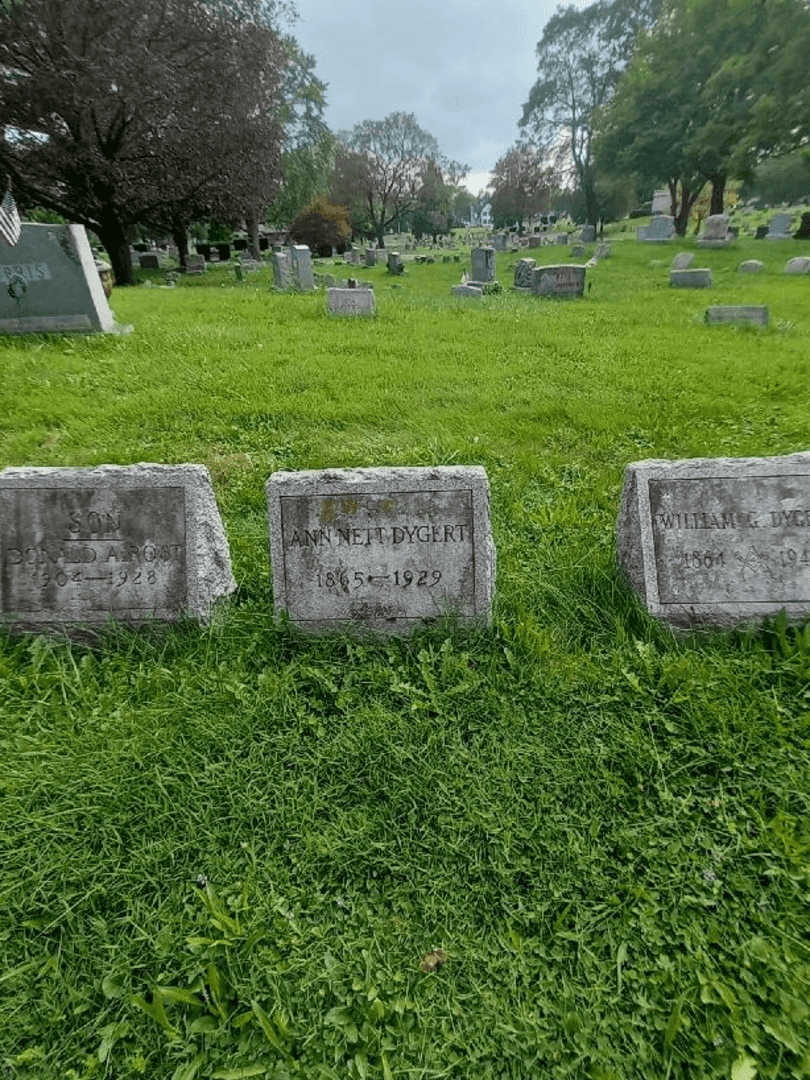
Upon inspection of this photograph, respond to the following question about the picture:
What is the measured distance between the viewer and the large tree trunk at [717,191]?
1001 inches

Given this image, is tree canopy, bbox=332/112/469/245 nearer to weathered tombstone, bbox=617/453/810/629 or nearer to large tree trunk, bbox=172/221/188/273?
large tree trunk, bbox=172/221/188/273

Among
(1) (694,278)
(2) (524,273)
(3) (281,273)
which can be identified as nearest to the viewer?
(1) (694,278)

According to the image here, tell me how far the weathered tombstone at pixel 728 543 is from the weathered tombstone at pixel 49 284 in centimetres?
809

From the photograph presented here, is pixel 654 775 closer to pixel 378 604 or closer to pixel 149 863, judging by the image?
pixel 378 604

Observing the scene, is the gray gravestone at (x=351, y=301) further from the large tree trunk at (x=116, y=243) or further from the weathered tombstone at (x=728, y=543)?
the large tree trunk at (x=116, y=243)

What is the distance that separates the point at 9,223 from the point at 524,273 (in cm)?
1161

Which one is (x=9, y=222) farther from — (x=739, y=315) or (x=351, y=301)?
(x=739, y=315)

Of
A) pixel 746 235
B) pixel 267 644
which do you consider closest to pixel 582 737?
pixel 267 644

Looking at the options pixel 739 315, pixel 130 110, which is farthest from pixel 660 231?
pixel 130 110

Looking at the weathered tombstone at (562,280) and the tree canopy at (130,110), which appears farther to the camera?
the tree canopy at (130,110)

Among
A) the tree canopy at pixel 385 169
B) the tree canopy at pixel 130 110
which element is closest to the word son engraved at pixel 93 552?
the tree canopy at pixel 130 110

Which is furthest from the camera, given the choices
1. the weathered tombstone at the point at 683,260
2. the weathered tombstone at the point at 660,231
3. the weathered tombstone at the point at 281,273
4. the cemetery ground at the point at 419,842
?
the weathered tombstone at the point at 660,231

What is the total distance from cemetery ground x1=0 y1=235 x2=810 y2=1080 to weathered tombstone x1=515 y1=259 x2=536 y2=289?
12.7m

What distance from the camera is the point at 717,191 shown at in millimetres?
25906
